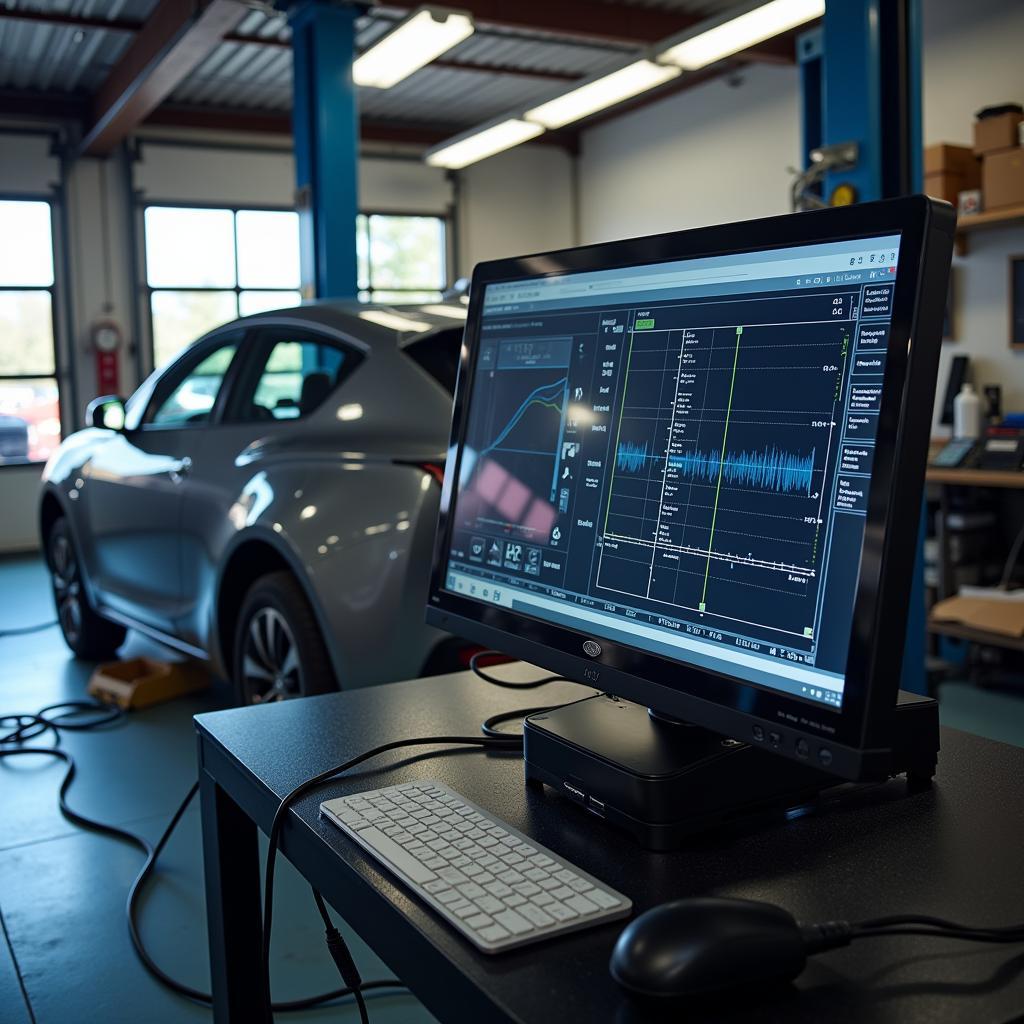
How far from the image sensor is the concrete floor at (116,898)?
2107 mm

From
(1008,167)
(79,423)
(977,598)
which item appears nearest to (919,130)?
(1008,167)

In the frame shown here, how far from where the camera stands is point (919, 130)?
3701 mm

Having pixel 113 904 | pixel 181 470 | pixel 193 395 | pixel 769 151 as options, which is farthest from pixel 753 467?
pixel 769 151

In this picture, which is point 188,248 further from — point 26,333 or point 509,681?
point 509,681

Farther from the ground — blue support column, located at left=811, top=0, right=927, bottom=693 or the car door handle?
blue support column, located at left=811, top=0, right=927, bottom=693

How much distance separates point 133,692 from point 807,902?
358cm

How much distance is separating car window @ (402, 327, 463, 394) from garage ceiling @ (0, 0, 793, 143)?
3.61m

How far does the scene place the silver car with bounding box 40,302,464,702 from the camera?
9.09ft

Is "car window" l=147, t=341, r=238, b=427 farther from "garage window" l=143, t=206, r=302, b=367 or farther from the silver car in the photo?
"garage window" l=143, t=206, r=302, b=367

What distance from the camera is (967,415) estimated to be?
5.41 meters

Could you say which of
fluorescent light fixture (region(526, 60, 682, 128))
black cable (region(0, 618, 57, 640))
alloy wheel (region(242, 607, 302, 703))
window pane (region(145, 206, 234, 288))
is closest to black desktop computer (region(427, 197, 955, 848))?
alloy wheel (region(242, 607, 302, 703))

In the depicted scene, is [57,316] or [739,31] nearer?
[739,31]

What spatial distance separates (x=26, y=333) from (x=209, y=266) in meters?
1.64

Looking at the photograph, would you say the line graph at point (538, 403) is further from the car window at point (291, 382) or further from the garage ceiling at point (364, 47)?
the garage ceiling at point (364, 47)
